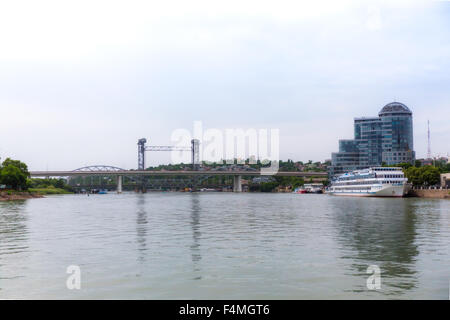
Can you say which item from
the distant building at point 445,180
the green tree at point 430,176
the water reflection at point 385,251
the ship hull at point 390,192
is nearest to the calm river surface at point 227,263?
the water reflection at point 385,251

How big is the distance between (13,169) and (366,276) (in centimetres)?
11017

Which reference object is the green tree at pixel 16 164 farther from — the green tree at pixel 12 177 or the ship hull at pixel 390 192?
the ship hull at pixel 390 192

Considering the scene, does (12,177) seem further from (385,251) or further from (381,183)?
(385,251)

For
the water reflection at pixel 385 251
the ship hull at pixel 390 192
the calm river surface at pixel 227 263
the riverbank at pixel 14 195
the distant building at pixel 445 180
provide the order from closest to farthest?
1. the calm river surface at pixel 227 263
2. the water reflection at pixel 385 251
3. the riverbank at pixel 14 195
4. the ship hull at pixel 390 192
5. the distant building at pixel 445 180

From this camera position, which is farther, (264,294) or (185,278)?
(185,278)

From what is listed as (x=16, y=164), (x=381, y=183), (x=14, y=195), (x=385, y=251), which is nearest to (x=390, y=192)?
(x=381, y=183)

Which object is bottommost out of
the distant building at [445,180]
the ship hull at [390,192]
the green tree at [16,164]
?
the ship hull at [390,192]

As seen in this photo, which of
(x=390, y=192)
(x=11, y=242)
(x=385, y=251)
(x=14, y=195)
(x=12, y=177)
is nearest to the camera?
(x=385, y=251)

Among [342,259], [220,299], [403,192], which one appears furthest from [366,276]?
[403,192]

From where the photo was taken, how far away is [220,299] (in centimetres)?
1395

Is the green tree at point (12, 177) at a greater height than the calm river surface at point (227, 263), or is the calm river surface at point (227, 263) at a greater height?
the green tree at point (12, 177)

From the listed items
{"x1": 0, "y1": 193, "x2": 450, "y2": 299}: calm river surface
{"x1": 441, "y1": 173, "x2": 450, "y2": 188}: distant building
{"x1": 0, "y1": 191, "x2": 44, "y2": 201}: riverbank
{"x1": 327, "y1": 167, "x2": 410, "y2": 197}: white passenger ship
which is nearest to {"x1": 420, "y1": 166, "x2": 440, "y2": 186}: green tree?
{"x1": 441, "y1": 173, "x2": 450, "y2": 188}: distant building
